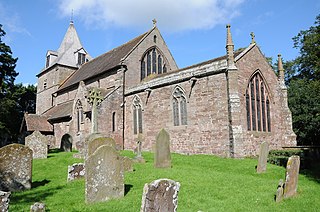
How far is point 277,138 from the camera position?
1983 cm

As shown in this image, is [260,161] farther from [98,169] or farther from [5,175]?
[5,175]

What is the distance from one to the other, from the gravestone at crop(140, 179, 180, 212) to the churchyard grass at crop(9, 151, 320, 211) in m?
1.51

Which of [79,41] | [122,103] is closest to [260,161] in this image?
[122,103]

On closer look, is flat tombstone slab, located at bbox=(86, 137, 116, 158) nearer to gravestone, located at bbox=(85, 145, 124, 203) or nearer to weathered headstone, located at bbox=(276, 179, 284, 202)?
gravestone, located at bbox=(85, 145, 124, 203)

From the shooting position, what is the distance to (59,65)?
36188mm

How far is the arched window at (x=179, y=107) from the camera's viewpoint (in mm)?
19312

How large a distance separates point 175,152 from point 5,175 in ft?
41.5

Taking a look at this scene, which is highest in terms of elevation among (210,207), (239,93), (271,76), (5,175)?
(271,76)

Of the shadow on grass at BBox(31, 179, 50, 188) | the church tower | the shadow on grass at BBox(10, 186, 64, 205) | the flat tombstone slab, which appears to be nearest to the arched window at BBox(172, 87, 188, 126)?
the flat tombstone slab

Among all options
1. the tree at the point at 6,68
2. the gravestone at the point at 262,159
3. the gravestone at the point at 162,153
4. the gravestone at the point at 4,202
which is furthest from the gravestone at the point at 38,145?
the tree at the point at 6,68

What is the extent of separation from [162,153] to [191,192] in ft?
13.5

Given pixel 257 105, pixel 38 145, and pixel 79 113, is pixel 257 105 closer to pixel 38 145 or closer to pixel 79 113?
pixel 38 145

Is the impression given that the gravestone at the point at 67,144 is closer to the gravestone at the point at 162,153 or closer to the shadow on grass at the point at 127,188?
the gravestone at the point at 162,153

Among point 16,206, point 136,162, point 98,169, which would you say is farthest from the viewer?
point 136,162
